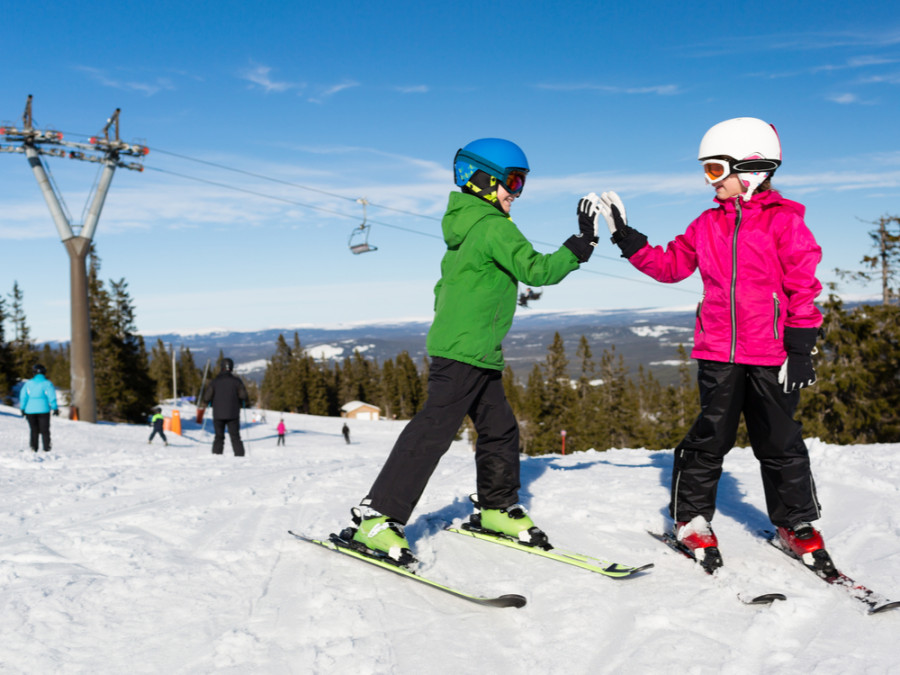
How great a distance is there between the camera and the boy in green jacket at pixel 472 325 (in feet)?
9.99

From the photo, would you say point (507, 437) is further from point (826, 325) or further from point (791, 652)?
point (826, 325)

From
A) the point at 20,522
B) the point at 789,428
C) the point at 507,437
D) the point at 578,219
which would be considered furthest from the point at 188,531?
the point at 789,428

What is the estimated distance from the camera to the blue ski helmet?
11.0 ft

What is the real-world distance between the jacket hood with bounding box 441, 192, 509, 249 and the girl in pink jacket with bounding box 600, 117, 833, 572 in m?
0.61

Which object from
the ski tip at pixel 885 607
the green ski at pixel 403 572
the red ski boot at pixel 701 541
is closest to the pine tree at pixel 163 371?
the green ski at pixel 403 572

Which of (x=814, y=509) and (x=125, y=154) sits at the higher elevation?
(x=125, y=154)

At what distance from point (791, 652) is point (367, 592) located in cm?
161

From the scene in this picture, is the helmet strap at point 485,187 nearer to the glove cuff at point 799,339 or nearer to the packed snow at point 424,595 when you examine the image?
the glove cuff at point 799,339

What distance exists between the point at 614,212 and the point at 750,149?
705 millimetres

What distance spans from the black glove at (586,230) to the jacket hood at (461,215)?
0.38 metres

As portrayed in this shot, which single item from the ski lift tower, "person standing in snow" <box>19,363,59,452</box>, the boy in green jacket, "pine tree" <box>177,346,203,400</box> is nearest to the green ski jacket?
the boy in green jacket

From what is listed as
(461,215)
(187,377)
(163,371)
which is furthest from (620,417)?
(187,377)

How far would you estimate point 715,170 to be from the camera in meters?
3.19

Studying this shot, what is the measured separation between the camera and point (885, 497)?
14.4ft
